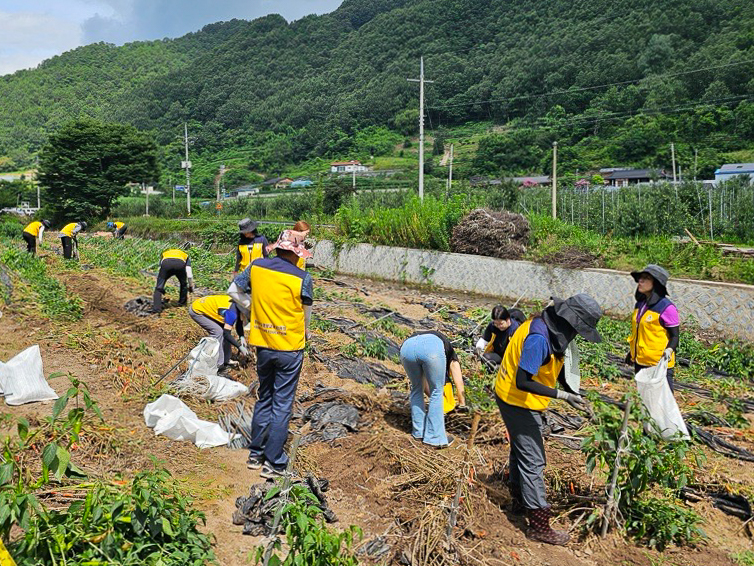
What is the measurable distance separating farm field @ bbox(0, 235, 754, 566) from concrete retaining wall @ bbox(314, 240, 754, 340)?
2.33 ft

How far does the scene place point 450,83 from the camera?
75.4m

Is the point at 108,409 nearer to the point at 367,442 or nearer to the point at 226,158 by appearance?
the point at 367,442

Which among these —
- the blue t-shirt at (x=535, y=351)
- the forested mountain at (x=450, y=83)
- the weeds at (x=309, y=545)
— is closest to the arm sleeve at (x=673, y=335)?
the blue t-shirt at (x=535, y=351)

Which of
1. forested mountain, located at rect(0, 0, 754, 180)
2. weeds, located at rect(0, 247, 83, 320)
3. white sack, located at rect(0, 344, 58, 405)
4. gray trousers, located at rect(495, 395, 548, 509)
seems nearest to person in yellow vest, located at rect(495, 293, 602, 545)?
gray trousers, located at rect(495, 395, 548, 509)

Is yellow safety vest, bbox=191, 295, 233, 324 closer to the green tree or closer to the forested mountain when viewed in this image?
the green tree

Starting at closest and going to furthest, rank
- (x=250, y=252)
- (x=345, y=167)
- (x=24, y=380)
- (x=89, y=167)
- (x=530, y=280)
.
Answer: (x=24, y=380)
(x=250, y=252)
(x=530, y=280)
(x=89, y=167)
(x=345, y=167)

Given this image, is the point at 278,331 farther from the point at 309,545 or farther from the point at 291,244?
the point at 309,545

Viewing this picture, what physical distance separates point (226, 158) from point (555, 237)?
70137 millimetres

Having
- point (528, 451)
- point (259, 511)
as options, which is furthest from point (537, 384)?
point (259, 511)

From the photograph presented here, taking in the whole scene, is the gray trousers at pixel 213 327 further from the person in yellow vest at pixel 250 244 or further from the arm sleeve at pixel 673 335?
the arm sleeve at pixel 673 335

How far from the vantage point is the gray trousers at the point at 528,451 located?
12.4 feet

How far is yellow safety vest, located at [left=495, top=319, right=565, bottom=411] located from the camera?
12.1 ft

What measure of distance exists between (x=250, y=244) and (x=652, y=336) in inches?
200

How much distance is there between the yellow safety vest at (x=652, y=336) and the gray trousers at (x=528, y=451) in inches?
68.5
